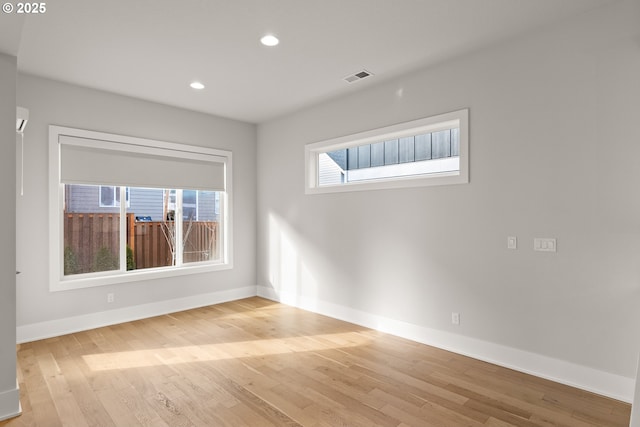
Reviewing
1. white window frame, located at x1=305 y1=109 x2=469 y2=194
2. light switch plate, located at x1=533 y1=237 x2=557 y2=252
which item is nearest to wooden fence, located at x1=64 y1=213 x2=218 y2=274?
white window frame, located at x1=305 y1=109 x2=469 y2=194

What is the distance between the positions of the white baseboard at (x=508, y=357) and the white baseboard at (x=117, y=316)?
1.90 meters

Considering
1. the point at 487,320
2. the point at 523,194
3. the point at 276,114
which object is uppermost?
the point at 276,114

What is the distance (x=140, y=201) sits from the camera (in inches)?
188

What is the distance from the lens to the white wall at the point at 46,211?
3.78 metres

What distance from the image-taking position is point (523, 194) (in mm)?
3039

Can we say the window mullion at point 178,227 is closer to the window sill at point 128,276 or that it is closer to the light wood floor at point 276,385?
the window sill at point 128,276

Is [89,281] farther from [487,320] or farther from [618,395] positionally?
[618,395]

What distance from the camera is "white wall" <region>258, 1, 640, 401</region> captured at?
259 centimetres

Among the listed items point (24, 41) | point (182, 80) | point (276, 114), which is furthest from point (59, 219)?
point (276, 114)

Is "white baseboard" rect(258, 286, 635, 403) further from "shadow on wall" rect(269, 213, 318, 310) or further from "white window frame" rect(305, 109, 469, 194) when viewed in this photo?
"white window frame" rect(305, 109, 469, 194)

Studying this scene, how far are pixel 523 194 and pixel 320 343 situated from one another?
2456 mm

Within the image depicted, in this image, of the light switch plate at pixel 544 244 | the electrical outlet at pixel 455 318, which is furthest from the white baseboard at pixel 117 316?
the light switch plate at pixel 544 244

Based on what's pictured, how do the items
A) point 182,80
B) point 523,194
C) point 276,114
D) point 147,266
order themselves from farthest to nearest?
point 276,114
point 147,266
point 182,80
point 523,194

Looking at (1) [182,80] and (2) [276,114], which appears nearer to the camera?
(1) [182,80]
